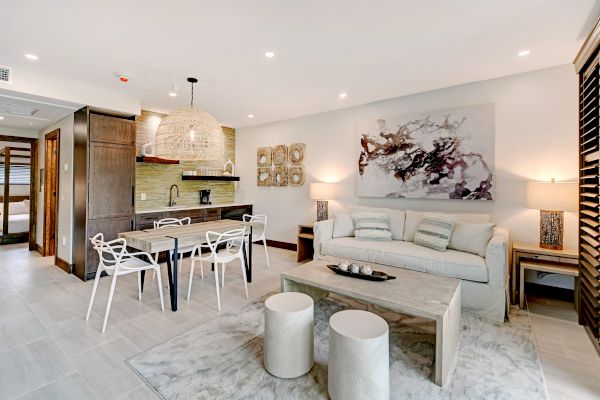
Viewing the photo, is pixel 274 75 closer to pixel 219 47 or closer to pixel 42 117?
pixel 219 47

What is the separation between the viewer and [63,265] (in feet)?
13.7

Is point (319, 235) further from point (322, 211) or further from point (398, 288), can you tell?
point (398, 288)

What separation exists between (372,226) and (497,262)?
1.51m

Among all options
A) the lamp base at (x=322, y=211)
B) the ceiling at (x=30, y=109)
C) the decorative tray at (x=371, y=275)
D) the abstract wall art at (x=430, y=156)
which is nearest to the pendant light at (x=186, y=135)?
the ceiling at (x=30, y=109)

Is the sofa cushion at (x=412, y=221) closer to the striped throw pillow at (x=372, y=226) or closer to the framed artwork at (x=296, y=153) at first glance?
the striped throw pillow at (x=372, y=226)

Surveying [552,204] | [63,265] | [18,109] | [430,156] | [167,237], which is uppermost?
[18,109]

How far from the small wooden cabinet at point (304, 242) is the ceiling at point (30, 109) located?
362 cm

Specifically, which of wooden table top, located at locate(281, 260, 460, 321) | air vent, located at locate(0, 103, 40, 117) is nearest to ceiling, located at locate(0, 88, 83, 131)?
air vent, located at locate(0, 103, 40, 117)

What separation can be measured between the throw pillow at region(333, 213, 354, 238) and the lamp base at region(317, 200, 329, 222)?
75cm

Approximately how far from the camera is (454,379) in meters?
1.82

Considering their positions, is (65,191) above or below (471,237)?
above

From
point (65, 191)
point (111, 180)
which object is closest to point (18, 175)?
point (65, 191)

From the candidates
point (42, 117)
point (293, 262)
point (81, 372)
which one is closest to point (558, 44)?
point (293, 262)

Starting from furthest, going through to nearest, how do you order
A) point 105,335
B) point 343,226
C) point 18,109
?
1. point 343,226
2. point 18,109
3. point 105,335
